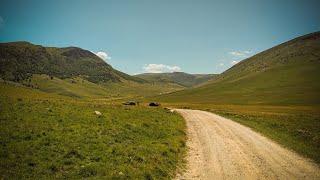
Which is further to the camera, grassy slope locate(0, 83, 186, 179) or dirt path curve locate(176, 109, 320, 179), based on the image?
dirt path curve locate(176, 109, 320, 179)

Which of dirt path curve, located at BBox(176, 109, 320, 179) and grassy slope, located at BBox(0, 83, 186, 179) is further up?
grassy slope, located at BBox(0, 83, 186, 179)

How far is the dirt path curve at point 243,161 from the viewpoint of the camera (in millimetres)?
16484

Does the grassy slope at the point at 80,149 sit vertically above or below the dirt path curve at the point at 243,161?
above

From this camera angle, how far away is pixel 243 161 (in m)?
19.7

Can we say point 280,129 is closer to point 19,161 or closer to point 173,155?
point 173,155

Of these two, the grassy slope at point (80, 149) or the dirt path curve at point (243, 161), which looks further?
the dirt path curve at point (243, 161)

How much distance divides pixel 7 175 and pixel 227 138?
21951 millimetres

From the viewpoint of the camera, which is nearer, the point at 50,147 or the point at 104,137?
the point at 50,147

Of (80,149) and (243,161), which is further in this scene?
(243,161)

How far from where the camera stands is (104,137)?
73.9ft

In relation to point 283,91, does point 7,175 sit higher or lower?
lower

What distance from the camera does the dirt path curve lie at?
16.5 m

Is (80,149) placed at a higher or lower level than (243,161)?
higher

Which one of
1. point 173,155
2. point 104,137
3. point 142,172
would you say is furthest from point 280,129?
point 142,172
